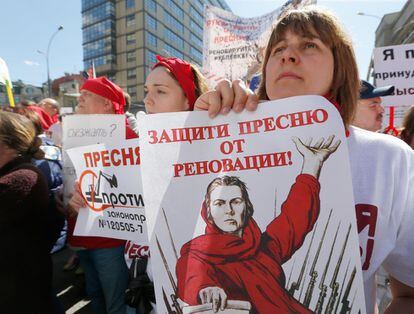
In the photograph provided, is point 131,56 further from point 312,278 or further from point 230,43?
point 312,278

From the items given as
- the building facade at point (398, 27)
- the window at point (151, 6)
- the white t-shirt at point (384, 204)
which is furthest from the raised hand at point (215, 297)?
the window at point (151, 6)

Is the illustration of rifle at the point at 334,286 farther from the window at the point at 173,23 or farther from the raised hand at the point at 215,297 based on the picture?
the window at the point at 173,23

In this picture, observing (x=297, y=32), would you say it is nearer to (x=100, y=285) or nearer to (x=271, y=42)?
(x=271, y=42)

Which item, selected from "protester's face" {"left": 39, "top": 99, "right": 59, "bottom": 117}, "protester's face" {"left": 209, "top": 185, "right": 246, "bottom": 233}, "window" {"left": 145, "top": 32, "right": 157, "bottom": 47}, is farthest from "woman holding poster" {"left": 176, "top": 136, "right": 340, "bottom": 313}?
"window" {"left": 145, "top": 32, "right": 157, "bottom": 47}

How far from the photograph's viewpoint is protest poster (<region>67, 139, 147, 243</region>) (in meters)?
1.29

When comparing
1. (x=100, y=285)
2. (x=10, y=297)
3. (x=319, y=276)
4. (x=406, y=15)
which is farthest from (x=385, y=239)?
(x=406, y=15)

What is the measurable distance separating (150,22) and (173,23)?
270 inches

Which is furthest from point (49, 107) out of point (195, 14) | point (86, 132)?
point (195, 14)

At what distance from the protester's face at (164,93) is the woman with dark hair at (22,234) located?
693 mm

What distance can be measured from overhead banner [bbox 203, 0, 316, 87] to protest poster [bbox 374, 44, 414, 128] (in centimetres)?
154

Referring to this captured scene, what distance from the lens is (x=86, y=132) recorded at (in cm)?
159

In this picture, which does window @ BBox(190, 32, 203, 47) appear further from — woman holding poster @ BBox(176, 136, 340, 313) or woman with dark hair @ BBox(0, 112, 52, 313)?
woman holding poster @ BBox(176, 136, 340, 313)

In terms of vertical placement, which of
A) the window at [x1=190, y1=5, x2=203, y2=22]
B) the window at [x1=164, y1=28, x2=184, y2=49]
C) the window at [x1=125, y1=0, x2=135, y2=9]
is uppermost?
the window at [x1=190, y1=5, x2=203, y2=22]

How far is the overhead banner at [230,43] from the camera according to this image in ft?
13.0
